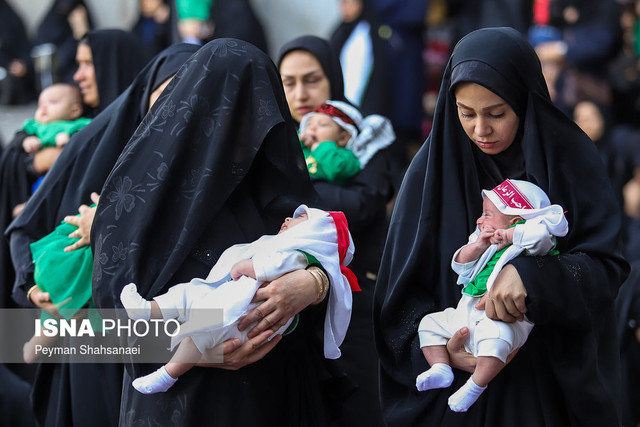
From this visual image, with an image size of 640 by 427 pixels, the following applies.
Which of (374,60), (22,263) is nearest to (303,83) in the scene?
(22,263)

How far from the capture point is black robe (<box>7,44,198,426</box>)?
11.4ft

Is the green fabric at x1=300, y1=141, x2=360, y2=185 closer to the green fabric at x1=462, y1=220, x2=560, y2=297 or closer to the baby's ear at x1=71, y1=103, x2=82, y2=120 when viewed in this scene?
the baby's ear at x1=71, y1=103, x2=82, y2=120

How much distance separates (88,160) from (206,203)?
973 millimetres

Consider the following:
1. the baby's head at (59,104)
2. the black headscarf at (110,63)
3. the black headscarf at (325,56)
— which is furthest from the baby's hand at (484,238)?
the baby's head at (59,104)

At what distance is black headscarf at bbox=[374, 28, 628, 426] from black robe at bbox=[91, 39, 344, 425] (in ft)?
0.99

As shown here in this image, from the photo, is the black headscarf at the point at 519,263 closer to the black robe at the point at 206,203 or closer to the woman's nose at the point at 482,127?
the woman's nose at the point at 482,127

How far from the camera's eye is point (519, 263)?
8.71ft

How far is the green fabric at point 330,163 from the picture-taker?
4.13 meters

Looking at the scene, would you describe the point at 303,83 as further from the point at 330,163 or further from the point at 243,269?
the point at 243,269

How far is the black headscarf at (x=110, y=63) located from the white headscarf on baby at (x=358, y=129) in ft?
2.98

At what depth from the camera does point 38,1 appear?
989cm

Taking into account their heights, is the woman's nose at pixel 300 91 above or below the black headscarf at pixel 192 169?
below

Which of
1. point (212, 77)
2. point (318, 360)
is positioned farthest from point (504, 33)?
point (318, 360)

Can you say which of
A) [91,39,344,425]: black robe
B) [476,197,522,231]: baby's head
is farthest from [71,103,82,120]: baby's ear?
[476,197,522,231]: baby's head
